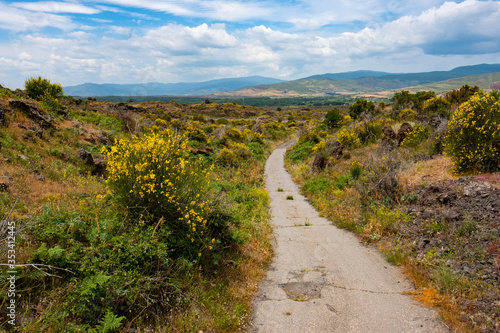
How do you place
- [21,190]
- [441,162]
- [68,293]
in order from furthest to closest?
[441,162]
[21,190]
[68,293]

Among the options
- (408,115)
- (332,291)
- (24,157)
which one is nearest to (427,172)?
(332,291)

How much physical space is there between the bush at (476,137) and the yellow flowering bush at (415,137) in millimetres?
5533

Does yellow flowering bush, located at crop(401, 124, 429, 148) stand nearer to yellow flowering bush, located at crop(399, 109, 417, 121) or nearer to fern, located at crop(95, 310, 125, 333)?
yellow flowering bush, located at crop(399, 109, 417, 121)

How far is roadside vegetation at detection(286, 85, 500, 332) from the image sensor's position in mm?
4719

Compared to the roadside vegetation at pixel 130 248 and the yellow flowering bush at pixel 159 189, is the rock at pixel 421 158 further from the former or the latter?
the yellow flowering bush at pixel 159 189

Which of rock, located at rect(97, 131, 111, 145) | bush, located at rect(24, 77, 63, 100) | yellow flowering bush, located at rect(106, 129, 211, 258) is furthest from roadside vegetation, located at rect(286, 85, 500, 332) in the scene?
bush, located at rect(24, 77, 63, 100)

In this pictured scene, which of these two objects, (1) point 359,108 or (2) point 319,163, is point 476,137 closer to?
(2) point 319,163

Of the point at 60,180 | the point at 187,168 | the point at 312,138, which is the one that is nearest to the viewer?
the point at 187,168

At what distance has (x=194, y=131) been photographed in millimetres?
20469

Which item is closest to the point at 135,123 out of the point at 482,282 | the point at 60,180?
the point at 60,180

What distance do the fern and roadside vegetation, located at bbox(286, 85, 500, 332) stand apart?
484 cm

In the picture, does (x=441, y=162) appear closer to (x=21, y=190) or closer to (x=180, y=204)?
(x=180, y=204)

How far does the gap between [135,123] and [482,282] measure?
64.9 feet

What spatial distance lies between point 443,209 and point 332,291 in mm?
4257
